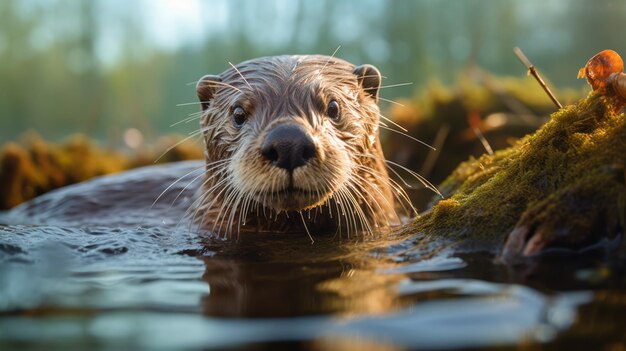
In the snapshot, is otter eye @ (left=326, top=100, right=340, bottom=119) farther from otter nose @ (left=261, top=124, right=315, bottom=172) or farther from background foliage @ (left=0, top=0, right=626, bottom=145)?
background foliage @ (left=0, top=0, right=626, bottom=145)

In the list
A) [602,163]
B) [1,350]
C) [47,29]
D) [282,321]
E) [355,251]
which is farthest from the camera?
[47,29]

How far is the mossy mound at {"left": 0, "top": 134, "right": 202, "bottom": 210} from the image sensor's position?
6926 mm

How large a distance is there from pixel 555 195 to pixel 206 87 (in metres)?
2.33

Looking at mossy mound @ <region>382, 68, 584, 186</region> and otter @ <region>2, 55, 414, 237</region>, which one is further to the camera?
mossy mound @ <region>382, 68, 584, 186</region>

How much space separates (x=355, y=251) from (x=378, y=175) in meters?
0.94

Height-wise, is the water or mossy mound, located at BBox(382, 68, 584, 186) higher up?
the water

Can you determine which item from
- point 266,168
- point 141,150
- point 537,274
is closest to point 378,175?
point 266,168

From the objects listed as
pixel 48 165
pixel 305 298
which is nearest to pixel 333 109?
pixel 305 298

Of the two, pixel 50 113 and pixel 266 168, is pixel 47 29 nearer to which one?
pixel 50 113

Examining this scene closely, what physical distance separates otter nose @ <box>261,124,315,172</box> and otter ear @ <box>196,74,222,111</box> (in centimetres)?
119

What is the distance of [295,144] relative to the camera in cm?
282

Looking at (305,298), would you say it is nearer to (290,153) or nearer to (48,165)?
(290,153)

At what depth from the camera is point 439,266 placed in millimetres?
2283

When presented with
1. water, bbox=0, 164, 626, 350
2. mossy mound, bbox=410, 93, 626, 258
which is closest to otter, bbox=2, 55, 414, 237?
water, bbox=0, 164, 626, 350
